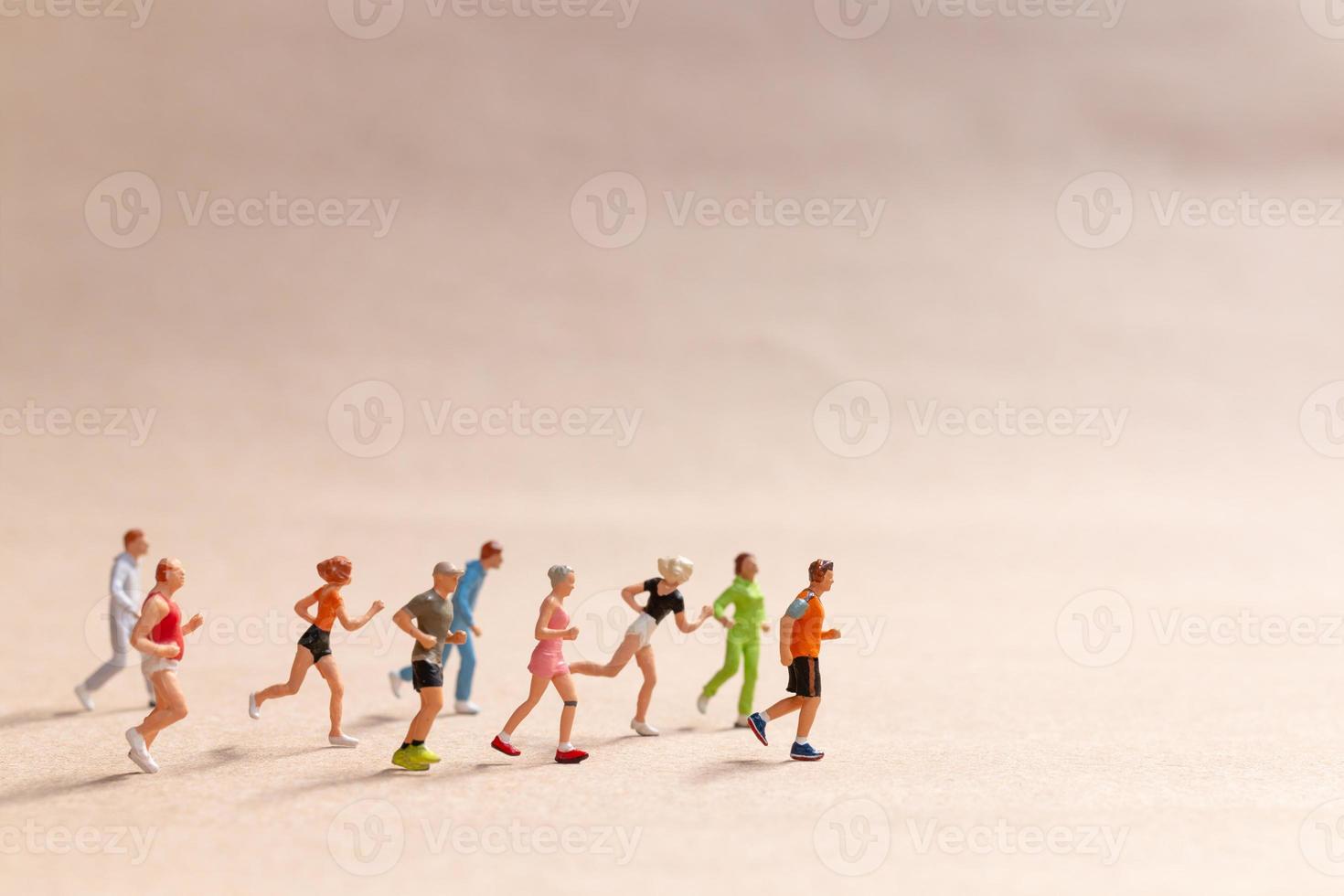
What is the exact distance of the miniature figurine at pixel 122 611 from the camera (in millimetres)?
9914

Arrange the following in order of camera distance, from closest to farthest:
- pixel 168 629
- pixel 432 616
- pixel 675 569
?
1. pixel 168 629
2. pixel 432 616
3. pixel 675 569

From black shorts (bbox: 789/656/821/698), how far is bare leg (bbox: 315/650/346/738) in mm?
3382

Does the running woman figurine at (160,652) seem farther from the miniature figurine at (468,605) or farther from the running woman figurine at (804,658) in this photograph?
the running woman figurine at (804,658)

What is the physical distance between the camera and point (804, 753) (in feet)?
27.2

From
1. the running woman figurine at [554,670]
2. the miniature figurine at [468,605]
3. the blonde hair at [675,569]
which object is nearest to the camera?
the running woman figurine at [554,670]

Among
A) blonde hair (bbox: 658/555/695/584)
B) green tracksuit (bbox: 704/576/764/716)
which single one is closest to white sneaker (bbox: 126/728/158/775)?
blonde hair (bbox: 658/555/695/584)

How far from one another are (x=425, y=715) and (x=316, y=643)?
117 centimetres

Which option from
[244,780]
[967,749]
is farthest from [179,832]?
[967,749]

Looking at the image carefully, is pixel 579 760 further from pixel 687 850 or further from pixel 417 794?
pixel 687 850

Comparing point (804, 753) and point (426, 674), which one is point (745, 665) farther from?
point (426, 674)

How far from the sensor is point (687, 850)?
6.30 meters

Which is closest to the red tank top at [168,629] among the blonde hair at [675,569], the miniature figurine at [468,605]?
the miniature figurine at [468,605]

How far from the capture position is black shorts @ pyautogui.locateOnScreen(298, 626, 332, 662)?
843cm

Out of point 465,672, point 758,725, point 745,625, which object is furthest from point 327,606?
point 745,625
